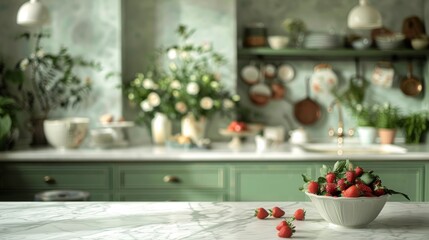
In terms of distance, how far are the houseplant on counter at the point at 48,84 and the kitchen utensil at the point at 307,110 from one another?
5.74 feet

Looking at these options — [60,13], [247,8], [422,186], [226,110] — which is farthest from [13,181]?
[422,186]

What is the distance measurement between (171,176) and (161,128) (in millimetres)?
735

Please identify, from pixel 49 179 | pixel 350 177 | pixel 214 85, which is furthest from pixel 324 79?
pixel 350 177

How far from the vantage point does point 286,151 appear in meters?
4.76

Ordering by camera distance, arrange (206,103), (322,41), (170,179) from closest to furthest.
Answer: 1. (170,179)
2. (206,103)
3. (322,41)

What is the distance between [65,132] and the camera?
491 centimetres

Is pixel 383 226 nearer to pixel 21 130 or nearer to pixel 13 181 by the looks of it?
pixel 13 181

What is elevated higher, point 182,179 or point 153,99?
point 153,99

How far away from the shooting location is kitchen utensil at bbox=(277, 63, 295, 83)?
5.59 metres

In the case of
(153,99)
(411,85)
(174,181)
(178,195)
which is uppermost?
(411,85)

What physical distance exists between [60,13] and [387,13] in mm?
2769

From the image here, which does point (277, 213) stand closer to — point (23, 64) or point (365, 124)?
point (365, 124)

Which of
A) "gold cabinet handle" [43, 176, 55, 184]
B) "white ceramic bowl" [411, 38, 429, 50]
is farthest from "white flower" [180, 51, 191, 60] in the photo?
"white ceramic bowl" [411, 38, 429, 50]

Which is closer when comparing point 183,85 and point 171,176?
point 171,176
